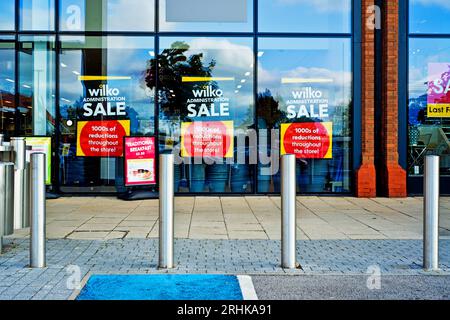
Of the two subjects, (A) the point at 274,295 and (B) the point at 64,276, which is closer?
(A) the point at 274,295

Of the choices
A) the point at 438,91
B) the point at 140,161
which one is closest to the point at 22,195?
the point at 140,161

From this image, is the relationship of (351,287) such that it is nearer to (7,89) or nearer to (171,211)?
(171,211)

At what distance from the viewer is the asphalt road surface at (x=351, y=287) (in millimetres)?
4574

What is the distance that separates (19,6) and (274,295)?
1009cm

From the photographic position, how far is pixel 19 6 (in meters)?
12.0

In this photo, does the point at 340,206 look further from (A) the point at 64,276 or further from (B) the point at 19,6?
(B) the point at 19,6

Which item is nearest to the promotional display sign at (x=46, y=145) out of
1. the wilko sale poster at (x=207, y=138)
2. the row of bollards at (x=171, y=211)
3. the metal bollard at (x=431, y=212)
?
the wilko sale poster at (x=207, y=138)

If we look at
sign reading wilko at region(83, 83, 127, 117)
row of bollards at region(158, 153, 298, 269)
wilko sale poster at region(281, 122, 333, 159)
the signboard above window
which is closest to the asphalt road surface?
row of bollards at region(158, 153, 298, 269)

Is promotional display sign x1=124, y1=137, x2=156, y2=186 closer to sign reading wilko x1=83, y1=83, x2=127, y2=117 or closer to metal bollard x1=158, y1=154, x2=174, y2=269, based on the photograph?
sign reading wilko x1=83, y1=83, x2=127, y2=117

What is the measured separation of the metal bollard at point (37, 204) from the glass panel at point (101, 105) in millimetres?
6680

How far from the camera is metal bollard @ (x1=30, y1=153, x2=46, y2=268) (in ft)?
17.5

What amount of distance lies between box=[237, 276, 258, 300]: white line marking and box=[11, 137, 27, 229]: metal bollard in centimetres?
302

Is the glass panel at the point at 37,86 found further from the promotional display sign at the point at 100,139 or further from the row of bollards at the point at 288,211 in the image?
the row of bollards at the point at 288,211

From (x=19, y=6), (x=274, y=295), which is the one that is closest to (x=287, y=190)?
(x=274, y=295)
